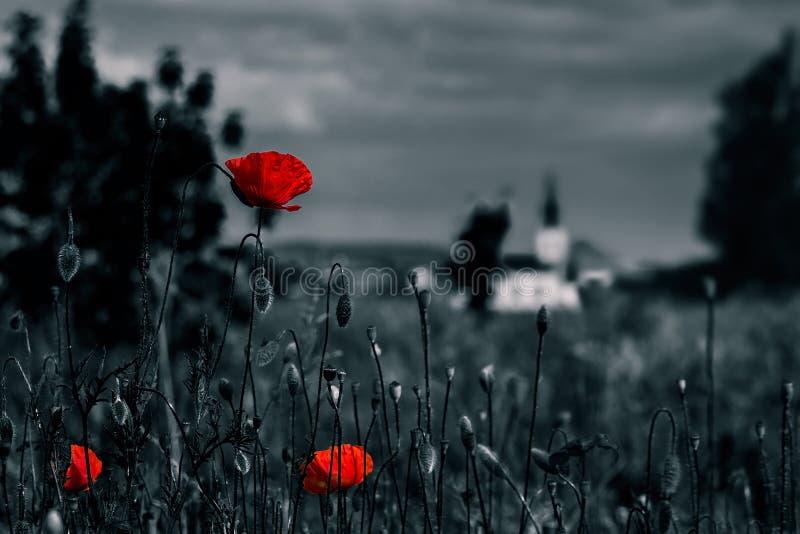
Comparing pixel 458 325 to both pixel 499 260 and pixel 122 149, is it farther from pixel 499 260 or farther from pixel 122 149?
pixel 122 149

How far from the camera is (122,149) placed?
5008mm

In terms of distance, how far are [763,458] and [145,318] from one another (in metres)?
1.24

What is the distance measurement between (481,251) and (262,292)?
7.72 m

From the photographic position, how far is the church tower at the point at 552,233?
17.9m

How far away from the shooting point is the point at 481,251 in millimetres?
9172

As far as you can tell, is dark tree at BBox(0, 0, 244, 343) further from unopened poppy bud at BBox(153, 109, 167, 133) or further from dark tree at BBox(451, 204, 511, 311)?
dark tree at BBox(451, 204, 511, 311)

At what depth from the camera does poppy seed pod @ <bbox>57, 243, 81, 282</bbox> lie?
1.43 m

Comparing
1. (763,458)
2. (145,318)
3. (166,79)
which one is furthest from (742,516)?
(166,79)

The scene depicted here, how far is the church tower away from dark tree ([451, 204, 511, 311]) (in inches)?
285

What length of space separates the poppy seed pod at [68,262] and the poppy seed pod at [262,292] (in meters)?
0.30

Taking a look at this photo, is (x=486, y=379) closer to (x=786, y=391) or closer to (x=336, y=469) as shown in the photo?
(x=336, y=469)

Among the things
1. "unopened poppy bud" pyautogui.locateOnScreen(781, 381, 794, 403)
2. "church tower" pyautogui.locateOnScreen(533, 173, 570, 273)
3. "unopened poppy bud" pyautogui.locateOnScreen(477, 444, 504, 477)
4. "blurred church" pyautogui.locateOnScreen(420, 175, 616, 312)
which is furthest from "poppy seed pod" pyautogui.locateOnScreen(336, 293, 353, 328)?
"church tower" pyautogui.locateOnScreen(533, 173, 570, 273)

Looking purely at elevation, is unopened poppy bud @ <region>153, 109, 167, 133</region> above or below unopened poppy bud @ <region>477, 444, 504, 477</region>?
above

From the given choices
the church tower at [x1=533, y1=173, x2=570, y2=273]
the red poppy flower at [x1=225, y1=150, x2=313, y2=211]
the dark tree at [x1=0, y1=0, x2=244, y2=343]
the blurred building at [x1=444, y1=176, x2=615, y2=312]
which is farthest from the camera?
the church tower at [x1=533, y1=173, x2=570, y2=273]
